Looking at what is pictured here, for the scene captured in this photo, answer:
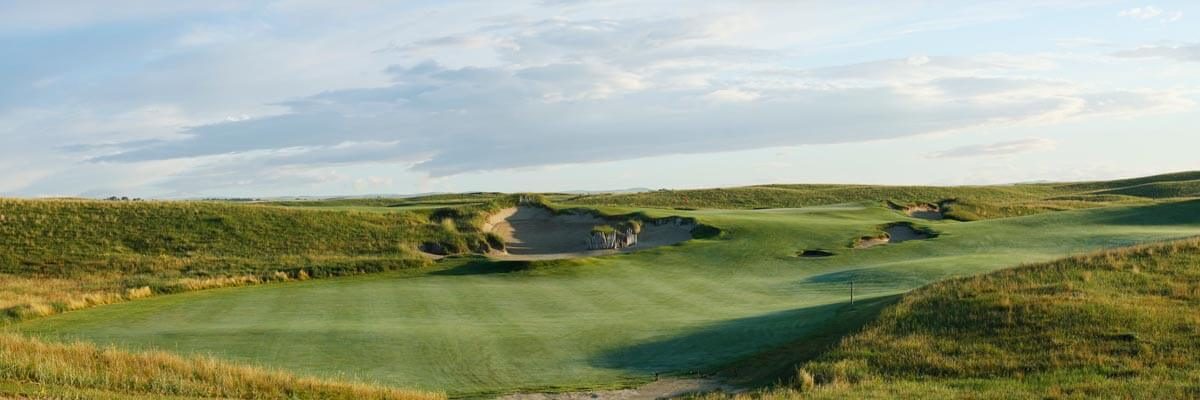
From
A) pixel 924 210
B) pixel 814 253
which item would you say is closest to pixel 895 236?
pixel 814 253

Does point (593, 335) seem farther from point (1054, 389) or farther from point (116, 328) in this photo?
point (116, 328)

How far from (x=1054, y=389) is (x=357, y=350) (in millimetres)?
12443

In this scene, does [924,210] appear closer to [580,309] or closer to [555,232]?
[555,232]

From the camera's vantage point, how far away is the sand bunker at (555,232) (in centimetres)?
4234

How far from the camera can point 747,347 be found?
18016mm

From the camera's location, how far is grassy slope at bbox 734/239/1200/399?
12.6m

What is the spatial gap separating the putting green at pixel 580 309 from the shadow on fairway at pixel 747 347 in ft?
0.25

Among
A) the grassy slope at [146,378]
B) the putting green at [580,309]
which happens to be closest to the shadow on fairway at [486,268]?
the putting green at [580,309]

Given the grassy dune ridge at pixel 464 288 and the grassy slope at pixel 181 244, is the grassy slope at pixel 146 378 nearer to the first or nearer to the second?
the grassy dune ridge at pixel 464 288

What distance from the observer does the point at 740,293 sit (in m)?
27.3

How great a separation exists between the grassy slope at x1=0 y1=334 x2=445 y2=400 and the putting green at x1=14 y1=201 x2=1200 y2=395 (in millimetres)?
2167

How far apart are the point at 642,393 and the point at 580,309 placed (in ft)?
31.1

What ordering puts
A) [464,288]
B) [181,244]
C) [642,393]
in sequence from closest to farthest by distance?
[642,393] < [464,288] < [181,244]

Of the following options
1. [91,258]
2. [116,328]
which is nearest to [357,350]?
[116,328]
